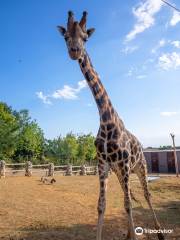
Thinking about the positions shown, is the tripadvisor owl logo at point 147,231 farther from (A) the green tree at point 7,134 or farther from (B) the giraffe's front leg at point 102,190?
(A) the green tree at point 7,134

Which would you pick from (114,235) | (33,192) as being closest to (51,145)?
(33,192)

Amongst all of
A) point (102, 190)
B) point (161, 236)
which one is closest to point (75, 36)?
point (102, 190)

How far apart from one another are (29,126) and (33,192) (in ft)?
125

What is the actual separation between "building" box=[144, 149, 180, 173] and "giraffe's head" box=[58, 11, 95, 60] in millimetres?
44687

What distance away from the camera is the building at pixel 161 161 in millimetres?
48969

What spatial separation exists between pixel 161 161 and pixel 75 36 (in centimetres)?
4678

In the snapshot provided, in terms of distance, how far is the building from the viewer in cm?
4897

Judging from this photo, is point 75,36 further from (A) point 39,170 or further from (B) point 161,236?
(A) point 39,170

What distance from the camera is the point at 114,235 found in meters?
7.90

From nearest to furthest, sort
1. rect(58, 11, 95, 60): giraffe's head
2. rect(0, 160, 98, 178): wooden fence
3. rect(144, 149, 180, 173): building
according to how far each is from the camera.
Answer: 1. rect(58, 11, 95, 60): giraffe's head
2. rect(0, 160, 98, 178): wooden fence
3. rect(144, 149, 180, 173): building

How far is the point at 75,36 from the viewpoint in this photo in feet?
19.8

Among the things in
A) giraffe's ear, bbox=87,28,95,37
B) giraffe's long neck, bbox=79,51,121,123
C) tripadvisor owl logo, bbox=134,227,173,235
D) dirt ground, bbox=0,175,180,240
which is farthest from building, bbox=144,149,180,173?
giraffe's ear, bbox=87,28,95,37

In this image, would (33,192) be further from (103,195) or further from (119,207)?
(103,195)

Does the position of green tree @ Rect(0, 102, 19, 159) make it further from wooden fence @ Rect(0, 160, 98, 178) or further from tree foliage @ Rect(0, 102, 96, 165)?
wooden fence @ Rect(0, 160, 98, 178)
